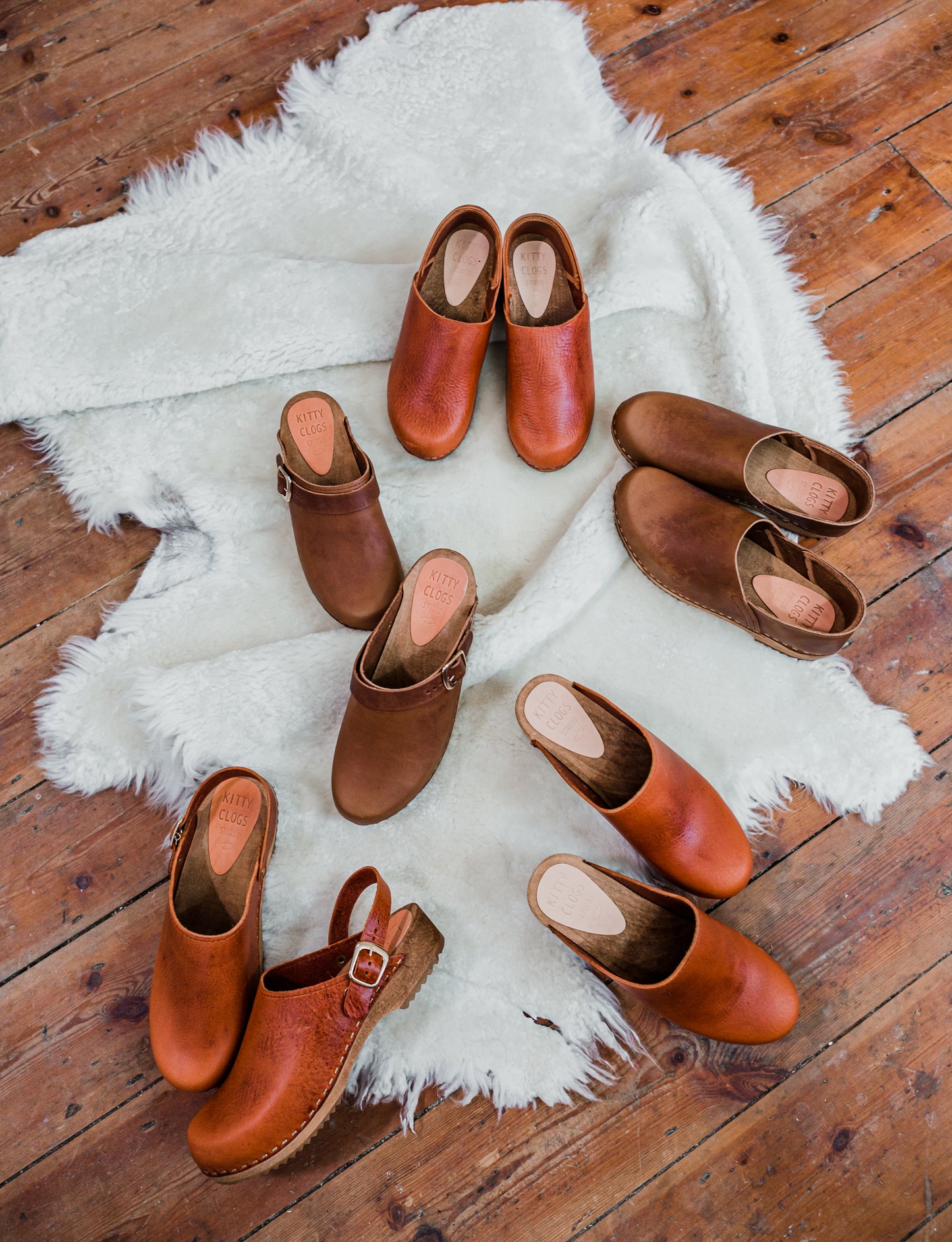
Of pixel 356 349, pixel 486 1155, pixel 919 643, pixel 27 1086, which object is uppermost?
pixel 356 349

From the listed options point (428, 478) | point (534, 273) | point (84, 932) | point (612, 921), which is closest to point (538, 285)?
point (534, 273)

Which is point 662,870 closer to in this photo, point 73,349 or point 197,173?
A: point 73,349

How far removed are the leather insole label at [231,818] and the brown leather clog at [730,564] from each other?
2.10 ft

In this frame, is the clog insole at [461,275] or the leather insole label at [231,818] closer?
the leather insole label at [231,818]

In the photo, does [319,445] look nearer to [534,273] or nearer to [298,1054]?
[534,273]

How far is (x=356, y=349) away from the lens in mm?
1294

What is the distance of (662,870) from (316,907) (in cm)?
47

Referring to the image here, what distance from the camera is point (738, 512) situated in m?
1.15

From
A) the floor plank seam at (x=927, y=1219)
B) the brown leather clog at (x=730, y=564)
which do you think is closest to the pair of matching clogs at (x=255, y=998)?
the brown leather clog at (x=730, y=564)

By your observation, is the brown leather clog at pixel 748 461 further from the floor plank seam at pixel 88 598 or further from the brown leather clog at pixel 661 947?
the floor plank seam at pixel 88 598

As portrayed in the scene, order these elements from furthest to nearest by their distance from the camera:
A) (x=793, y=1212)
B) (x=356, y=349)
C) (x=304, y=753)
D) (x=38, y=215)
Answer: (x=38, y=215)
(x=356, y=349)
(x=304, y=753)
(x=793, y=1212)

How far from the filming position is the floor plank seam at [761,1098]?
1.06 meters

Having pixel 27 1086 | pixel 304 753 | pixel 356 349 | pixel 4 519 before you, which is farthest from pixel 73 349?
pixel 27 1086

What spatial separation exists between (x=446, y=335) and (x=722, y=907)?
0.89 meters
